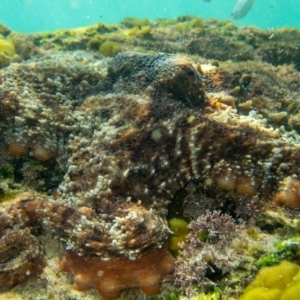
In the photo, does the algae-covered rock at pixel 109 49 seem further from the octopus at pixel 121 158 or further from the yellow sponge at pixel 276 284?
the yellow sponge at pixel 276 284

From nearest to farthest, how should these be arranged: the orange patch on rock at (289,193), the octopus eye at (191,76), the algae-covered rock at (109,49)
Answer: the orange patch on rock at (289,193) < the octopus eye at (191,76) < the algae-covered rock at (109,49)

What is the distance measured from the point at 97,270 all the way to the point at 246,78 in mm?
5002

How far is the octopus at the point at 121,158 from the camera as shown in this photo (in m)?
3.42

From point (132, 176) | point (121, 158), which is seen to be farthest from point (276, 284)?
point (121, 158)

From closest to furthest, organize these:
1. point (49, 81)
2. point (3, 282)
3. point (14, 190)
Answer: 1. point (3, 282)
2. point (14, 190)
3. point (49, 81)

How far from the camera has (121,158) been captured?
387 centimetres

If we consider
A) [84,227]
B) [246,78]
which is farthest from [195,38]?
[84,227]

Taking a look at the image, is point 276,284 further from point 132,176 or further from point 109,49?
point 109,49

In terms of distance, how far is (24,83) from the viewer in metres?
4.89

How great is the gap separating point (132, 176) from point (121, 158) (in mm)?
280

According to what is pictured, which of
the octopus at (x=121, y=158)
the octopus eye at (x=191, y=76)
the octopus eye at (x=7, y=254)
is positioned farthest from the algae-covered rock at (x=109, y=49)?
the octopus eye at (x=7, y=254)

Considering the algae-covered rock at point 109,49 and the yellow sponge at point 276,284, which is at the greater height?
the algae-covered rock at point 109,49

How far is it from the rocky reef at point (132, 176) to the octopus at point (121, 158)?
2 cm

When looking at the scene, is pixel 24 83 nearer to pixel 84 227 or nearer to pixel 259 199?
pixel 84 227
